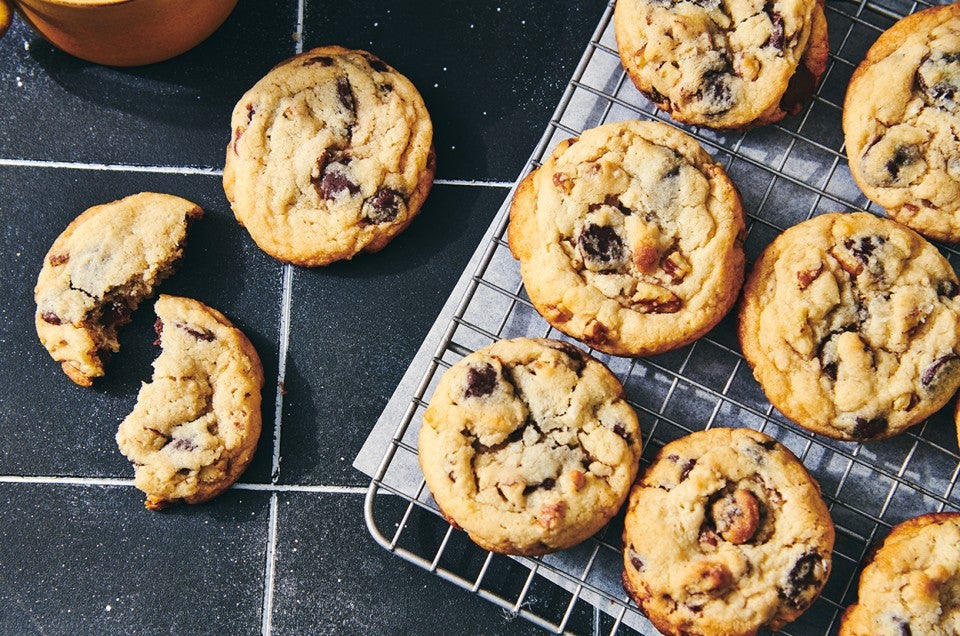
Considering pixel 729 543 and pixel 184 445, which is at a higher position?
pixel 729 543

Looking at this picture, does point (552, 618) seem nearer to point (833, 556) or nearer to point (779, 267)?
point (833, 556)

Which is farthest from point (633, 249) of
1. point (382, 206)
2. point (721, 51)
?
point (382, 206)

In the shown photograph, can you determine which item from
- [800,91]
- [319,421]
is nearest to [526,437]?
[319,421]

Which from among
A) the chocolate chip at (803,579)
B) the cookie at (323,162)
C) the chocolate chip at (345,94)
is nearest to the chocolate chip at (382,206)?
the cookie at (323,162)

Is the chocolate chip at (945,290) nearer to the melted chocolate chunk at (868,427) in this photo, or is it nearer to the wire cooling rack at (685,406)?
the wire cooling rack at (685,406)

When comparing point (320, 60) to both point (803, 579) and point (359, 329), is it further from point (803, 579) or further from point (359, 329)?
point (803, 579)

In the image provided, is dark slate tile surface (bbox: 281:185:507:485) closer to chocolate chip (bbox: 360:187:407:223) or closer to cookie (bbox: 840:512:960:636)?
chocolate chip (bbox: 360:187:407:223)

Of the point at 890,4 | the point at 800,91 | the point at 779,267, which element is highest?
the point at 890,4

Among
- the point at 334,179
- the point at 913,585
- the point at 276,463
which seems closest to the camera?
the point at 913,585
